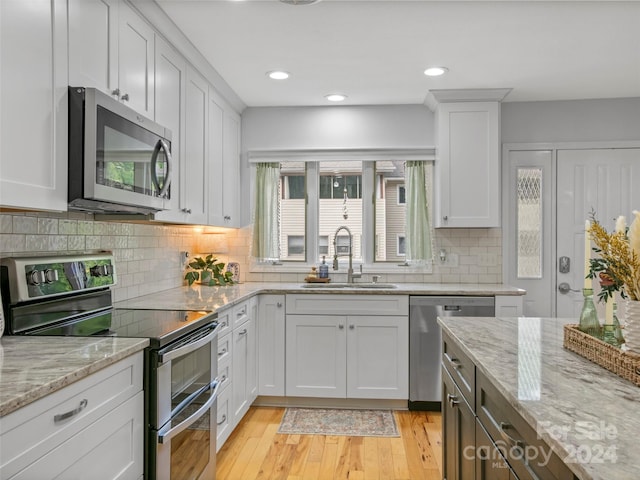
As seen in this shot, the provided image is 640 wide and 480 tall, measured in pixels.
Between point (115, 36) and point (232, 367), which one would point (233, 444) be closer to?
point (232, 367)

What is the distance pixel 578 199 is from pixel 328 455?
9.55 feet

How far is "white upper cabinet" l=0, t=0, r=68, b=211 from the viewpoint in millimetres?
1484

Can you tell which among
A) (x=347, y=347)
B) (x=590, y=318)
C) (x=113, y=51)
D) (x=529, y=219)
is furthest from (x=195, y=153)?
(x=529, y=219)

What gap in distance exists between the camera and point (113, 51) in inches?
84.2

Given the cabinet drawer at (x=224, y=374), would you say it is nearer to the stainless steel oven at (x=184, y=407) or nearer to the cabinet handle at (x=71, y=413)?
the stainless steel oven at (x=184, y=407)

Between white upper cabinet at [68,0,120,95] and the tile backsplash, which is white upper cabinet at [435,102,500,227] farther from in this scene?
white upper cabinet at [68,0,120,95]

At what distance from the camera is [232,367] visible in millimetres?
2996

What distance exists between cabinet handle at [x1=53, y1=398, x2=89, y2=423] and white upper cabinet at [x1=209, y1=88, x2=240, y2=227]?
219 centimetres

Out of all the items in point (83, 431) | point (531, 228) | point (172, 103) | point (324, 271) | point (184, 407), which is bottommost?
point (184, 407)

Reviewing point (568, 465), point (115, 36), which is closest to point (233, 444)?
point (115, 36)

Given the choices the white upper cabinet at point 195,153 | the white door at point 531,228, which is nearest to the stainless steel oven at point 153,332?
the white upper cabinet at point 195,153

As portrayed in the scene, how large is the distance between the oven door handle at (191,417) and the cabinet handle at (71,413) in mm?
475

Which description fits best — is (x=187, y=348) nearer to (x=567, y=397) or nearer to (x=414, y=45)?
(x=567, y=397)

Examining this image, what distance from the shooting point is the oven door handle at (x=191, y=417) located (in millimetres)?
1788
